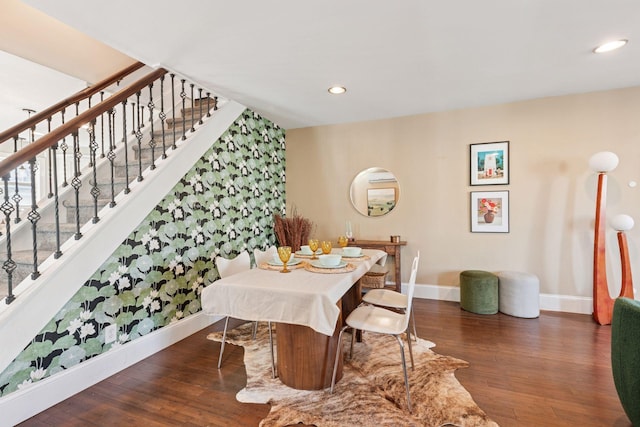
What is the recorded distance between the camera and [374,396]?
75.4 inches

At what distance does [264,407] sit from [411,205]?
3.01 m

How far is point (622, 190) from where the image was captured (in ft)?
10.6

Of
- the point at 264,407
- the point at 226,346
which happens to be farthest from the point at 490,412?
the point at 226,346

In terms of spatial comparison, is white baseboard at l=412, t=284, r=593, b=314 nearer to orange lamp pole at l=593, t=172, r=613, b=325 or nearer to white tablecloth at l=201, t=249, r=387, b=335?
orange lamp pole at l=593, t=172, r=613, b=325

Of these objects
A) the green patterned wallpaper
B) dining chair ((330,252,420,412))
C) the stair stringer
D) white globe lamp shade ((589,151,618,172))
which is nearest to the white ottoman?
white globe lamp shade ((589,151,618,172))

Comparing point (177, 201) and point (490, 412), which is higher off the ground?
point (177, 201)

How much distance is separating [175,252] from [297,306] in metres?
1.68

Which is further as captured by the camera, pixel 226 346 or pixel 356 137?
pixel 356 137

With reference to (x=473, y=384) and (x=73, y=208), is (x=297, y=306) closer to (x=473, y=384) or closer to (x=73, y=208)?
(x=473, y=384)

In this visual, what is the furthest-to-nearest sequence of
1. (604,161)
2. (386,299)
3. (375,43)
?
(604,161) < (386,299) < (375,43)

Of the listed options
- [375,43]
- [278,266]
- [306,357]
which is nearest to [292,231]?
[278,266]

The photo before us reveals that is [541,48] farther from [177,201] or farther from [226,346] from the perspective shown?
[226,346]

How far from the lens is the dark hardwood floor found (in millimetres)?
1748

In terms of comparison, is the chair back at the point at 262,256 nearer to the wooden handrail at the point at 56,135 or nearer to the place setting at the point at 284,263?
the place setting at the point at 284,263
